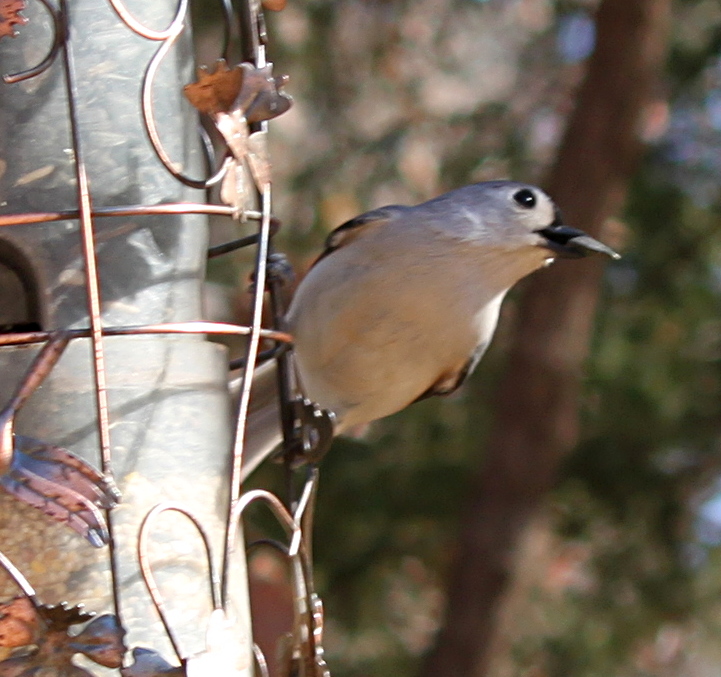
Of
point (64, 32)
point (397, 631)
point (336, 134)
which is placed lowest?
point (397, 631)

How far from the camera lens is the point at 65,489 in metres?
1.91

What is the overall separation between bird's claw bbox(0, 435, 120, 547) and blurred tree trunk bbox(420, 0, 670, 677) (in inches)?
139

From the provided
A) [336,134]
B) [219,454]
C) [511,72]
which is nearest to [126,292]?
[219,454]

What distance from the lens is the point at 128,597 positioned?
2.16 meters

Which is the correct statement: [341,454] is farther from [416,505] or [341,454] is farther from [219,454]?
[219,454]

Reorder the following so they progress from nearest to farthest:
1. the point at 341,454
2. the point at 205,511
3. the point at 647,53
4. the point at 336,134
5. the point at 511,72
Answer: the point at 205,511 < the point at 647,53 < the point at 341,454 < the point at 336,134 < the point at 511,72

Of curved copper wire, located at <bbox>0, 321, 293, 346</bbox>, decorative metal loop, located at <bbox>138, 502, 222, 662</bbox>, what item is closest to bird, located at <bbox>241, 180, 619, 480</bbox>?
curved copper wire, located at <bbox>0, 321, 293, 346</bbox>

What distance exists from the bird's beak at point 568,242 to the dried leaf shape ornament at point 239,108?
4.40 ft

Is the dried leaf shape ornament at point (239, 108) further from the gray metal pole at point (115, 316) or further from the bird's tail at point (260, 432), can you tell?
the bird's tail at point (260, 432)

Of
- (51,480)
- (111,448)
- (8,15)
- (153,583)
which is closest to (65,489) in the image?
(51,480)

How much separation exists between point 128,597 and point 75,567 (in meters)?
0.10

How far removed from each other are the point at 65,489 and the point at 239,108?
2.20ft

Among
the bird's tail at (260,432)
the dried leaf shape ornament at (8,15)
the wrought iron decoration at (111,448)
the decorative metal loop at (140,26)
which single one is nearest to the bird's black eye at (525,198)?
the bird's tail at (260,432)

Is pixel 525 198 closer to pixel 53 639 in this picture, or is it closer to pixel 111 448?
pixel 111 448
